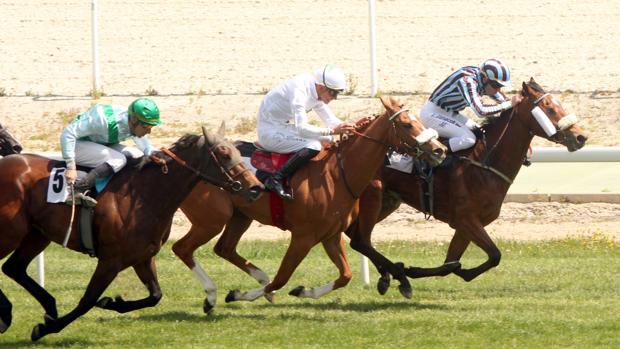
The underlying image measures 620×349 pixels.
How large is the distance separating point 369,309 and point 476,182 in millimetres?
1605

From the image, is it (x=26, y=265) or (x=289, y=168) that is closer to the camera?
(x=26, y=265)

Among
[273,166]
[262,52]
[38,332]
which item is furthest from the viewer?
[262,52]

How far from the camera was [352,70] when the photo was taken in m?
23.6

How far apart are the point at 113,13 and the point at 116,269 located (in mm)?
15801

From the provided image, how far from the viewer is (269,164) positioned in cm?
1247

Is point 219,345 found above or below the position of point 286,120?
below

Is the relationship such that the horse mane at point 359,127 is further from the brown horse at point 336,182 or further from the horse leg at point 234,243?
the horse leg at point 234,243

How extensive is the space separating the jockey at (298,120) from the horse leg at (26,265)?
186 cm

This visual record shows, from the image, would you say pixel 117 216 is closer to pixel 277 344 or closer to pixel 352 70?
pixel 277 344

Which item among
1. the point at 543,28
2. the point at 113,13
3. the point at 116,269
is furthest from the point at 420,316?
the point at 113,13

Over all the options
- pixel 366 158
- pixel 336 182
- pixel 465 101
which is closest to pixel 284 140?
pixel 336 182

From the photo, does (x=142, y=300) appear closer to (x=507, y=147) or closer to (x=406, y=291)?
(x=406, y=291)

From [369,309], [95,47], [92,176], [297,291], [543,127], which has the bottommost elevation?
[369,309]

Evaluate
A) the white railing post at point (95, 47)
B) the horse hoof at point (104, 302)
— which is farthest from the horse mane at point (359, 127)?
the white railing post at point (95, 47)
